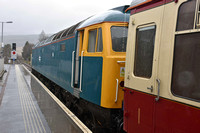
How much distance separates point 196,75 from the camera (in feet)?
Result: 8.02

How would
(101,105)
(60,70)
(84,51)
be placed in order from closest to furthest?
(101,105) → (84,51) → (60,70)

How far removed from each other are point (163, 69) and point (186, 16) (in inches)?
29.7

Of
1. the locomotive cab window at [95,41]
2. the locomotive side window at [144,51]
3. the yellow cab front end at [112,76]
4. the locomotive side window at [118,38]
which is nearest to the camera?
the locomotive side window at [144,51]

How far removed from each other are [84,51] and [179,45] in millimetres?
3452

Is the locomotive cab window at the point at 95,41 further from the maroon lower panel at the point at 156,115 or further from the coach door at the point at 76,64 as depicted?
the maroon lower panel at the point at 156,115

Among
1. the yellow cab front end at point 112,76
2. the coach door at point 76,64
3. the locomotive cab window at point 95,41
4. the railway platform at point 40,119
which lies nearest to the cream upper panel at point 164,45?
the yellow cab front end at point 112,76

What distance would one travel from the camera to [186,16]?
104 inches

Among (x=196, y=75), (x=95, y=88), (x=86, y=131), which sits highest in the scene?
(x=196, y=75)

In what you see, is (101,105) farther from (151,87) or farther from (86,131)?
(151,87)

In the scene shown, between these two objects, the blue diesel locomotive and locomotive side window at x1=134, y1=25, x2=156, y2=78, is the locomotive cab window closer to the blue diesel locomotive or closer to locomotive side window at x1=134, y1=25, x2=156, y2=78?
the blue diesel locomotive

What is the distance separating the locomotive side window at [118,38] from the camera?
4998 mm

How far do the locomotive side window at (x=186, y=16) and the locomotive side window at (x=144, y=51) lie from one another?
1.71ft

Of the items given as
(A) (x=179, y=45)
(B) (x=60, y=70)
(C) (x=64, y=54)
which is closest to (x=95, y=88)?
(A) (x=179, y=45)

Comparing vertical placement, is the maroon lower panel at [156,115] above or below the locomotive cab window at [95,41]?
below
